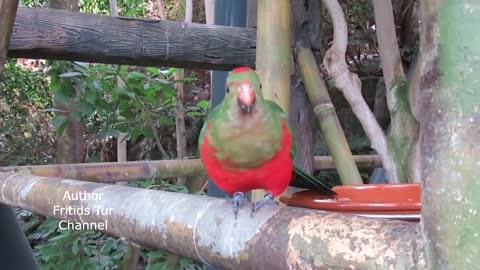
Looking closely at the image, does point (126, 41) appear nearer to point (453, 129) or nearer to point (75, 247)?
point (75, 247)

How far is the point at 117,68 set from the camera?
2078 mm

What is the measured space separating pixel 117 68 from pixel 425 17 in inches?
72.5

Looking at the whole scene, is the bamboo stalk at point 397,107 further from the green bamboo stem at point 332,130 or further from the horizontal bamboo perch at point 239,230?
the horizontal bamboo perch at point 239,230

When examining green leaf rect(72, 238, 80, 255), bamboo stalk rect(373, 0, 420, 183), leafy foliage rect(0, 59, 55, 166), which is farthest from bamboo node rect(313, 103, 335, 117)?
leafy foliage rect(0, 59, 55, 166)

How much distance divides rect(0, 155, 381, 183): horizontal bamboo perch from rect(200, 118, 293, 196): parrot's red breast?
59 centimetres

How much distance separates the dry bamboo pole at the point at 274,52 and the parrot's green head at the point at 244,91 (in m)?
0.19

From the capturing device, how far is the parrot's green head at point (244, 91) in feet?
2.60

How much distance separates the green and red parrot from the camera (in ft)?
2.68

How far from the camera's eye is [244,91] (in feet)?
2.60

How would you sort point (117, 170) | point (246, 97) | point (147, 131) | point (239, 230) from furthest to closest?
point (147, 131) < point (117, 170) < point (246, 97) < point (239, 230)

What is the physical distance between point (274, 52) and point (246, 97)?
0.81 feet

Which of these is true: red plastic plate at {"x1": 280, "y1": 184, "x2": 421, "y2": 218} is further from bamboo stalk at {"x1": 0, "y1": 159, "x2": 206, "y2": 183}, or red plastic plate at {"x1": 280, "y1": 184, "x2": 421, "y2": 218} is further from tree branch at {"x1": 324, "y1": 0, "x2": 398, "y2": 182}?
bamboo stalk at {"x1": 0, "y1": 159, "x2": 206, "y2": 183}

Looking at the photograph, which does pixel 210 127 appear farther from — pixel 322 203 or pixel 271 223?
pixel 271 223

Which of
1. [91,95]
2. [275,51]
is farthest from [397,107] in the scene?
[91,95]
